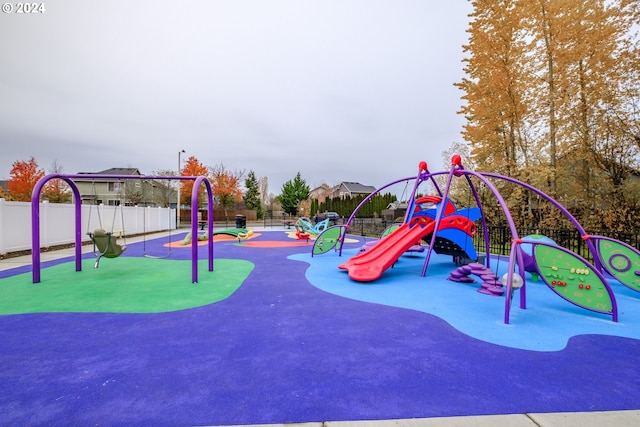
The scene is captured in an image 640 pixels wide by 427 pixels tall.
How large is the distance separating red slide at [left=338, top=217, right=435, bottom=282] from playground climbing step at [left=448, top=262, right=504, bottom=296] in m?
1.27

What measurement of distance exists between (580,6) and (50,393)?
686 inches

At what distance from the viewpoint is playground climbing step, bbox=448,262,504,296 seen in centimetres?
585

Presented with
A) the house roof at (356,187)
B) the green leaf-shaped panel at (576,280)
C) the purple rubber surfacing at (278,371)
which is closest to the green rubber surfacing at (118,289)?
the purple rubber surfacing at (278,371)

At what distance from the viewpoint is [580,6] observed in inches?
434

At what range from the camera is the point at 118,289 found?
5.86m

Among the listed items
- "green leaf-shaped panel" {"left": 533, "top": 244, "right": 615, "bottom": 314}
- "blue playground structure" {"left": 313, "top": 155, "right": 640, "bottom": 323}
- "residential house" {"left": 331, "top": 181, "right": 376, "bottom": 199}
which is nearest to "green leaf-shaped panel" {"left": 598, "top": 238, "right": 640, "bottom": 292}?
"blue playground structure" {"left": 313, "top": 155, "right": 640, "bottom": 323}

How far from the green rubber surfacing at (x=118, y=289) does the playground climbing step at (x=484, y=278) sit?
507cm

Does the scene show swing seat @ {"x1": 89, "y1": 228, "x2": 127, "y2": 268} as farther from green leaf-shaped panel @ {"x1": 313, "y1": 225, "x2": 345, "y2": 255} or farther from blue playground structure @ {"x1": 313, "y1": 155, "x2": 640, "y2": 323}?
green leaf-shaped panel @ {"x1": 313, "y1": 225, "x2": 345, "y2": 255}

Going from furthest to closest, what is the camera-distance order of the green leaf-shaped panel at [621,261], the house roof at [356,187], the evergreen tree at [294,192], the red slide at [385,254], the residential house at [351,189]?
1. the house roof at [356,187]
2. the residential house at [351,189]
3. the evergreen tree at [294,192]
4. the red slide at [385,254]
5. the green leaf-shaped panel at [621,261]

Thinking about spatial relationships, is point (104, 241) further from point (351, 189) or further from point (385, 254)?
point (351, 189)

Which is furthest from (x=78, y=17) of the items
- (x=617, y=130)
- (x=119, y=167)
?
(x=119, y=167)

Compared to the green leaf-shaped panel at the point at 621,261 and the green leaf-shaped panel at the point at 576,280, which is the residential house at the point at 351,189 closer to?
the green leaf-shaped panel at the point at 621,261

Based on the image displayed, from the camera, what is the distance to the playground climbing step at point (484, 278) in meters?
5.85

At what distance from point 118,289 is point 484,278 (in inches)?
294
